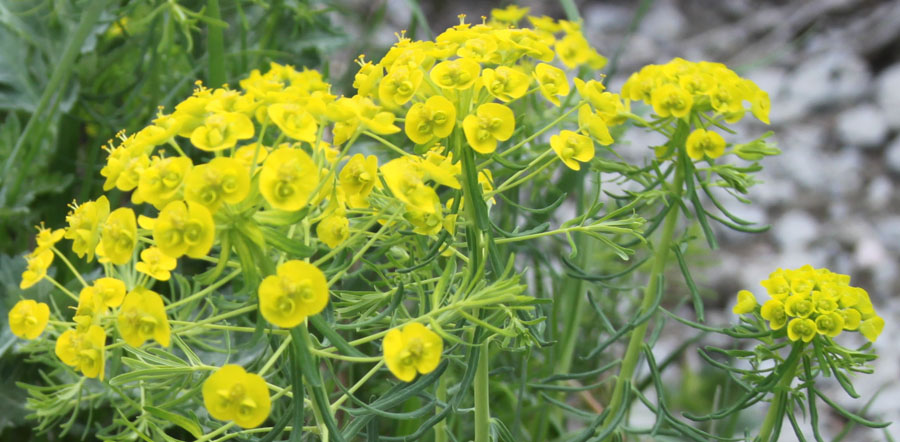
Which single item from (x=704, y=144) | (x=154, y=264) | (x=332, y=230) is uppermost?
(x=704, y=144)

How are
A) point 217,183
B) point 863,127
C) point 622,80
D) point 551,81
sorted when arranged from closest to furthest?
1. point 217,183
2. point 551,81
3. point 863,127
4. point 622,80

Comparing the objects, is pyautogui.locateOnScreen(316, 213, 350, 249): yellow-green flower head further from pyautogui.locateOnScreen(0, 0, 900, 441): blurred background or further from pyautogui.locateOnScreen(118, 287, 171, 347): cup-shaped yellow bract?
pyautogui.locateOnScreen(0, 0, 900, 441): blurred background

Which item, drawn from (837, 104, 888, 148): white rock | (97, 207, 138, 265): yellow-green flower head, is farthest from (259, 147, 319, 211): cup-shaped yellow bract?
(837, 104, 888, 148): white rock

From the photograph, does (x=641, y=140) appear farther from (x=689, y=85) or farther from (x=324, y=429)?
(x=324, y=429)

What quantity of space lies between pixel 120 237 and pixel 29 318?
174 millimetres

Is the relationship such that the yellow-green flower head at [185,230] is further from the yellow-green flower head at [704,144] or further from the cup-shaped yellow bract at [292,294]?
the yellow-green flower head at [704,144]

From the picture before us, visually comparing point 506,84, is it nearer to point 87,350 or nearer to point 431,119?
point 431,119

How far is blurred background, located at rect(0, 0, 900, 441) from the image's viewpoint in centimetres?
149

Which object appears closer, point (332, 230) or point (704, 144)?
point (332, 230)

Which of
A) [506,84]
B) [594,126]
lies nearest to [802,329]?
[594,126]

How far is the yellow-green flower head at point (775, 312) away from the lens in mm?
960

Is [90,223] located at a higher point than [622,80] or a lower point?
lower

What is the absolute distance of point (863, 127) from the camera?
3283 mm

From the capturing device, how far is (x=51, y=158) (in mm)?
1654
